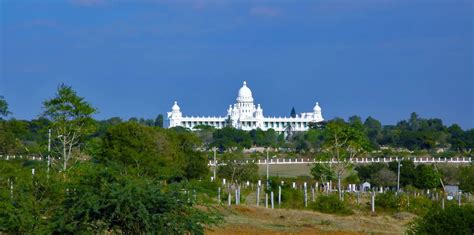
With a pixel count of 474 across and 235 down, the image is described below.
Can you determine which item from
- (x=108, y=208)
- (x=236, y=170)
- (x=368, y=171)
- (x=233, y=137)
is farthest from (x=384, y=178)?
(x=233, y=137)

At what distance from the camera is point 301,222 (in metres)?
36.5

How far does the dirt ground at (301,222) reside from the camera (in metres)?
32.9

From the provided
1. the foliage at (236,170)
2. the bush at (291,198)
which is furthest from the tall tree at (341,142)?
the foliage at (236,170)

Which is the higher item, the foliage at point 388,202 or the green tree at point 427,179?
the green tree at point 427,179

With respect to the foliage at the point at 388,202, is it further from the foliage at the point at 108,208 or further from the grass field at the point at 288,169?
the grass field at the point at 288,169

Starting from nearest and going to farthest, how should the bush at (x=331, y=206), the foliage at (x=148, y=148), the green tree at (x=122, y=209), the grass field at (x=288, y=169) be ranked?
the green tree at (x=122, y=209), the bush at (x=331, y=206), the foliage at (x=148, y=148), the grass field at (x=288, y=169)

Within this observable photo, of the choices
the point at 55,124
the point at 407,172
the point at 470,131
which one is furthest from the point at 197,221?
the point at 470,131

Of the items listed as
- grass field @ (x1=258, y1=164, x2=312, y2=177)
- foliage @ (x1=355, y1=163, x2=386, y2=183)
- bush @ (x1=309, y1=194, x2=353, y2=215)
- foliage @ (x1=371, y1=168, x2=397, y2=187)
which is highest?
grass field @ (x1=258, y1=164, x2=312, y2=177)

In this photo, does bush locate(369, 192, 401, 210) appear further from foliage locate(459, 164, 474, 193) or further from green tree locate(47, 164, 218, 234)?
green tree locate(47, 164, 218, 234)

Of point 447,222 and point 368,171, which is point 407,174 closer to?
point 368,171

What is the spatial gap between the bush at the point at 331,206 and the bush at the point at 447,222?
55.7ft

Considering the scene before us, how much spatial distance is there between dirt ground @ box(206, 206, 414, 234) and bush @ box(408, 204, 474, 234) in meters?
6.87

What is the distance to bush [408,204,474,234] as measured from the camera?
24.8 meters

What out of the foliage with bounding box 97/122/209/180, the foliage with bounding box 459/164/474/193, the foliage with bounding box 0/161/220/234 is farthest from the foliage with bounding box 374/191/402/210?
the foliage with bounding box 0/161/220/234
